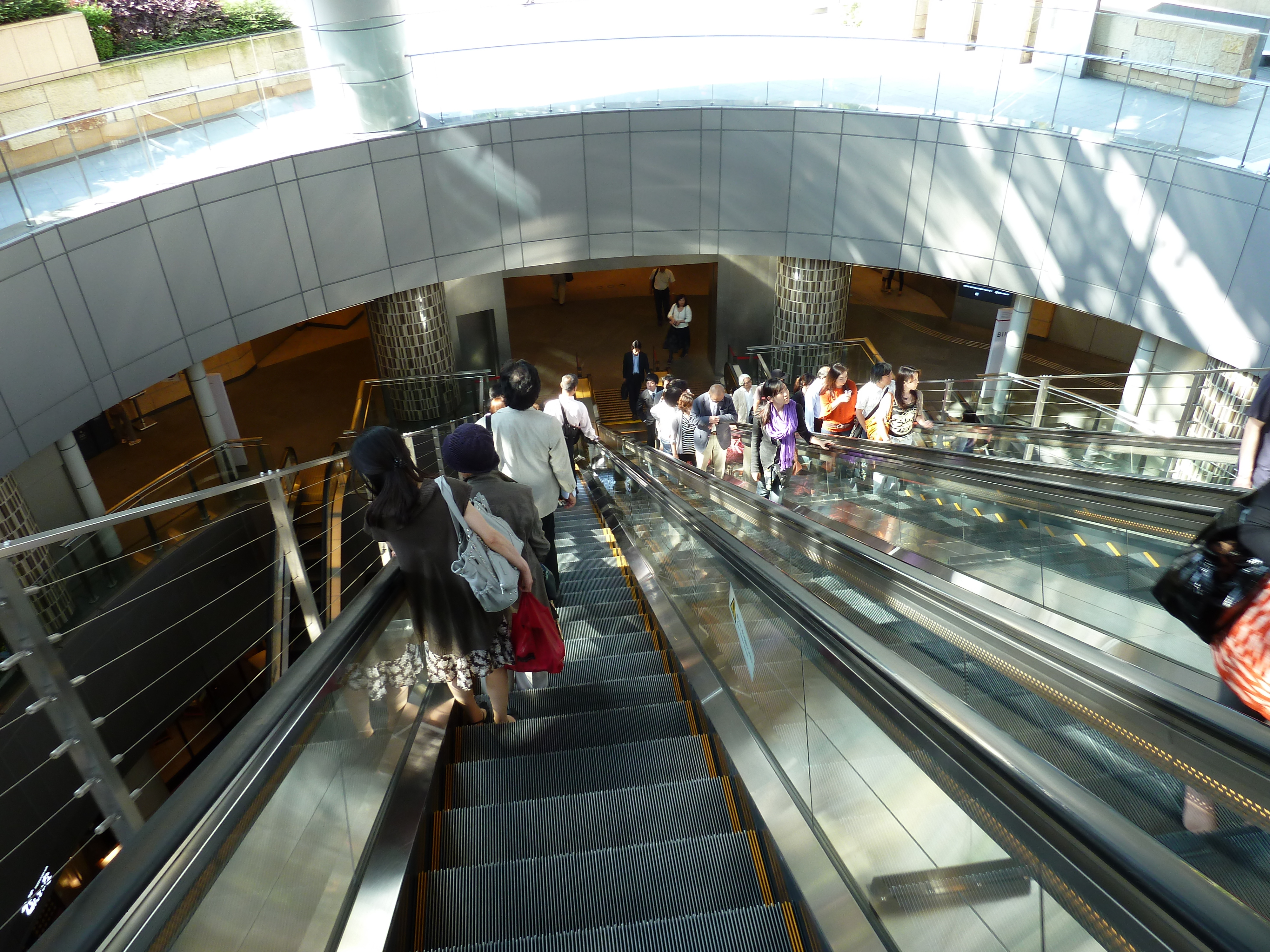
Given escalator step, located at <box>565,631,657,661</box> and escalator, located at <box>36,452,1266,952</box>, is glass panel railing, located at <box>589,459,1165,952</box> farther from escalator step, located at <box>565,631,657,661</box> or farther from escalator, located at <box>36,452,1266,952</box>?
escalator step, located at <box>565,631,657,661</box>

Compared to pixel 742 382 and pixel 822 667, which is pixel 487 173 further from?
pixel 822 667

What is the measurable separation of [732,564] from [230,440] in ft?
34.4

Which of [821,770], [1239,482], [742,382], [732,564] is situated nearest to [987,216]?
[742,382]

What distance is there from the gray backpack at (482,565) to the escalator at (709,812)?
31 centimetres

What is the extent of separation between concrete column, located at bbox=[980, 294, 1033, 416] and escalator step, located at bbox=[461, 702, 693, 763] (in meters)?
10.8

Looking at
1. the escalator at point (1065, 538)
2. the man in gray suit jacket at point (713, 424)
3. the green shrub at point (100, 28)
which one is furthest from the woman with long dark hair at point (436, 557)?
the green shrub at point (100, 28)

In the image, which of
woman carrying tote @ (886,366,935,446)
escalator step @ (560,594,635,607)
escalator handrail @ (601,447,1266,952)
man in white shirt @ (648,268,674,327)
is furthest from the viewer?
man in white shirt @ (648,268,674,327)

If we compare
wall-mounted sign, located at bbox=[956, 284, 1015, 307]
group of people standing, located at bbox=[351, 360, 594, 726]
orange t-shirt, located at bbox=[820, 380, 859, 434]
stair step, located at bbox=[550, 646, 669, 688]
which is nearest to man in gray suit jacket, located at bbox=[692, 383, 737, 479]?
orange t-shirt, located at bbox=[820, 380, 859, 434]

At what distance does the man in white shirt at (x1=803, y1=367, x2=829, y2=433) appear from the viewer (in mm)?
8719

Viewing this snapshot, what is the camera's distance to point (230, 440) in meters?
12.0

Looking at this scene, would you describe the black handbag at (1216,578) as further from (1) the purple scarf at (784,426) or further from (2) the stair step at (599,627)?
(1) the purple scarf at (784,426)

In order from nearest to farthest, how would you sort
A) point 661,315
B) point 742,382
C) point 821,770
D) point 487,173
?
point 821,770
point 742,382
point 487,173
point 661,315

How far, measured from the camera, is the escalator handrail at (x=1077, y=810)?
1.06 meters

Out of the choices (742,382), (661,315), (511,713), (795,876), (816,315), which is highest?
(795,876)
